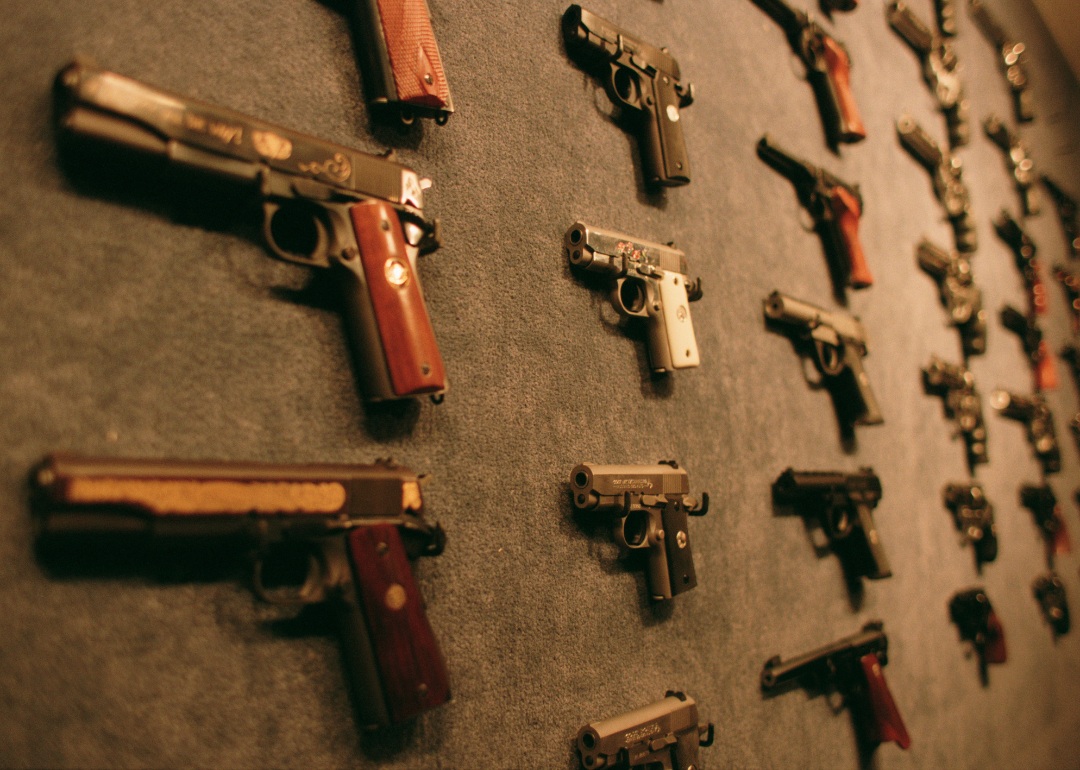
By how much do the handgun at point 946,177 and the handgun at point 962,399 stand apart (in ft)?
2.60

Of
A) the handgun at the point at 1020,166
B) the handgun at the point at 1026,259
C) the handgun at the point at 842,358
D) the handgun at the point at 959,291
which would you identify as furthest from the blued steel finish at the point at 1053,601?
the handgun at the point at 1020,166

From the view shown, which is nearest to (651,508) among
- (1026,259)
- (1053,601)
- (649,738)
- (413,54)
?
(649,738)

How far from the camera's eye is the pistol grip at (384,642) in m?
0.90

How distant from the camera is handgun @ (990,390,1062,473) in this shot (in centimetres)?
358

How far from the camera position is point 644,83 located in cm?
166

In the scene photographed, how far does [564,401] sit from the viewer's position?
4.47 ft

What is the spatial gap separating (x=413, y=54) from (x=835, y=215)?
1886mm

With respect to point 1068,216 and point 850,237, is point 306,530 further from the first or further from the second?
point 1068,216

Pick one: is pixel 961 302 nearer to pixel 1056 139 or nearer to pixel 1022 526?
pixel 1022 526

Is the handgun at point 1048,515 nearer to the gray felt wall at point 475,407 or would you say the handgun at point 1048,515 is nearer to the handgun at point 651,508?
the gray felt wall at point 475,407

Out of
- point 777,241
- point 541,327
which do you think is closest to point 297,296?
point 541,327

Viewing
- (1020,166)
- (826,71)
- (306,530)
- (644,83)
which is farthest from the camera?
(1020,166)

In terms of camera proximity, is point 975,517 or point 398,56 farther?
point 975,517

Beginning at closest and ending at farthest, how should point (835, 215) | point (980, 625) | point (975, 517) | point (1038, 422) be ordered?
point (835, 215) < point (980, 625) < point (975, 517) < point (1038, 422)
